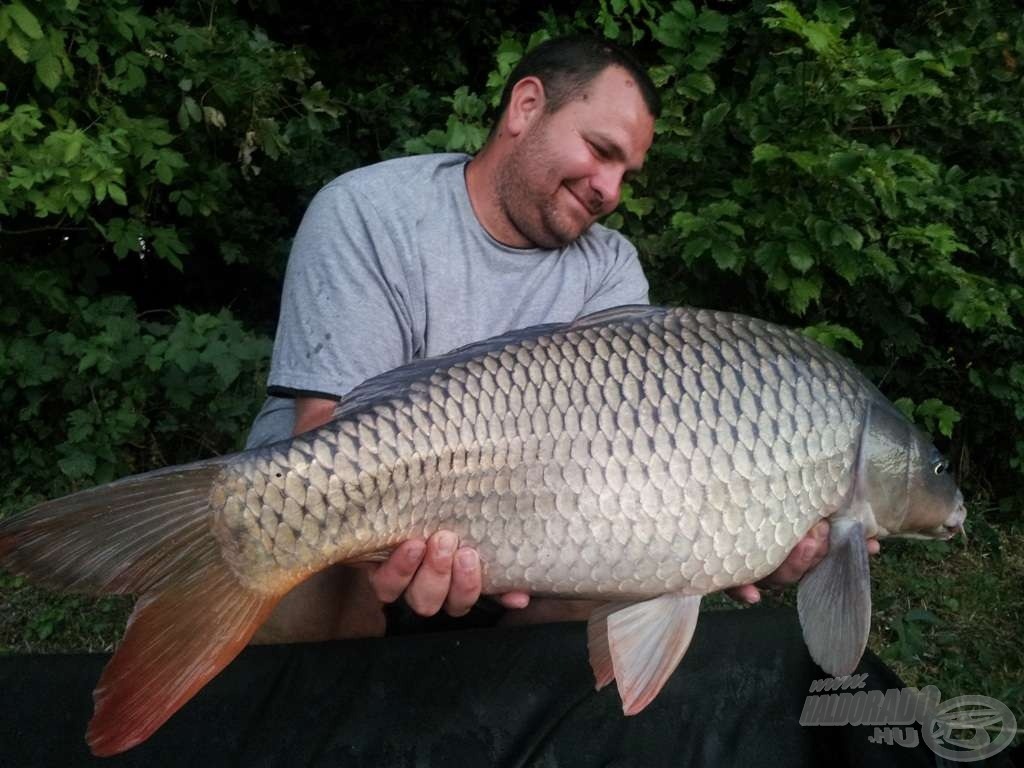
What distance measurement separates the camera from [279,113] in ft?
10.1

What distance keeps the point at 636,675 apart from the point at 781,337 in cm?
50

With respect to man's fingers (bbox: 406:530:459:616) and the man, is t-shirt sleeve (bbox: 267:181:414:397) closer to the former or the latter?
the man

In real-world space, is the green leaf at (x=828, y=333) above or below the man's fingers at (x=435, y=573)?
below

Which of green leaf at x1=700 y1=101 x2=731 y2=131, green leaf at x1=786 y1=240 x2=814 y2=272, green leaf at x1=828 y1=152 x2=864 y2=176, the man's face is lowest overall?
green leaf at x1=786 y1=240 x2=814 y2=272

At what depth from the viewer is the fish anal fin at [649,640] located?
128cm

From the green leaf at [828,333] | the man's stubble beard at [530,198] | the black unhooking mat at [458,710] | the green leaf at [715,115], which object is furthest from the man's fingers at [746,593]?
the green leaf at [715,115]

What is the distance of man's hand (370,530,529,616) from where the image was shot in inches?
48.3

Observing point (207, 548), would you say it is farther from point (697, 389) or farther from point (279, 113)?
point (279, 113)

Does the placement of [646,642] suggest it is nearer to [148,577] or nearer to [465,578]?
[465,578]

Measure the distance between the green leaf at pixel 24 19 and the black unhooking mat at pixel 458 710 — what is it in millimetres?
1514

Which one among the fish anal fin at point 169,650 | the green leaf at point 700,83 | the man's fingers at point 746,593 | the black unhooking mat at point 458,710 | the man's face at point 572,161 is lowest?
the black unhooking mat at point 458,710

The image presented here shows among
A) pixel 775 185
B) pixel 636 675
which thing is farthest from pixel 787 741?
pixel 775 185

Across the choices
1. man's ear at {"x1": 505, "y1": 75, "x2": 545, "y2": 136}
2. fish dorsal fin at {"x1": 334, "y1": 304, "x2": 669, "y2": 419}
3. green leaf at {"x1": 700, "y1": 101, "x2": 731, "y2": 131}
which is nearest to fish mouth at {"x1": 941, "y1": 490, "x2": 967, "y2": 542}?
fish dorsal fin at {"x1": 334, "y1": 304, "x2": 669, "y2": 419}

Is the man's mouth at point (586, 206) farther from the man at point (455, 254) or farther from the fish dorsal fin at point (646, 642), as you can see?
the fish dorsal fin at point (646, 642)
